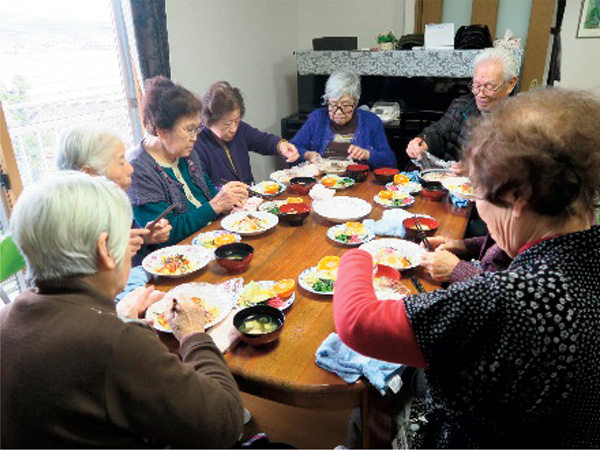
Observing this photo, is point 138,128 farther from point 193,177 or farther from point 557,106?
point 557,106

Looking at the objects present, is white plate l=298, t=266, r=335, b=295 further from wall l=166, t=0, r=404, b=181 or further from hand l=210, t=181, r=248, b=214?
wall l=166, t=0, r=404, b=181

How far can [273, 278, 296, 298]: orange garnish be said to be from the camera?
133cm

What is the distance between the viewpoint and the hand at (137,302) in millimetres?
1267

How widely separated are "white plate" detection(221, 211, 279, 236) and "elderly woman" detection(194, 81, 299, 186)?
2.74 ft

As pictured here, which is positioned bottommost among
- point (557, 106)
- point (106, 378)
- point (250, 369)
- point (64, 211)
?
point (250, 369)

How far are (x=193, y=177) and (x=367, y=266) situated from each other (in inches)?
58.0

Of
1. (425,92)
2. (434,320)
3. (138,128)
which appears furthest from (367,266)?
(425,92)

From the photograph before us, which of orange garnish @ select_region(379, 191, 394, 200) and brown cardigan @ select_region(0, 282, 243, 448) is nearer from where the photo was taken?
brown cardigan @ select_region(0, 282, 243, 448)

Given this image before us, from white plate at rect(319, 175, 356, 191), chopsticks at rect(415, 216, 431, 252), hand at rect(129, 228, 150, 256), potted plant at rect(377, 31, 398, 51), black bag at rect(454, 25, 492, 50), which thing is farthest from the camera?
potted plant at rect(377, 31, 398, 51)

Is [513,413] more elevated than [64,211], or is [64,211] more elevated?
[64,211]

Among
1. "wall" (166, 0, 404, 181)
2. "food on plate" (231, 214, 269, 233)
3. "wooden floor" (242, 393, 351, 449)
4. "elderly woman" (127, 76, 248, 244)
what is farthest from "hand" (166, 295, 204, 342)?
"wall" (166, 0, 404, 181)

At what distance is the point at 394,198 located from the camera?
2.12 m

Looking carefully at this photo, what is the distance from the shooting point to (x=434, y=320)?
0.80 meters

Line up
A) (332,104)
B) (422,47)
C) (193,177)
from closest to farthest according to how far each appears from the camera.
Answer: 1. (193,177)
2. (332,104)
3. (422,47)
